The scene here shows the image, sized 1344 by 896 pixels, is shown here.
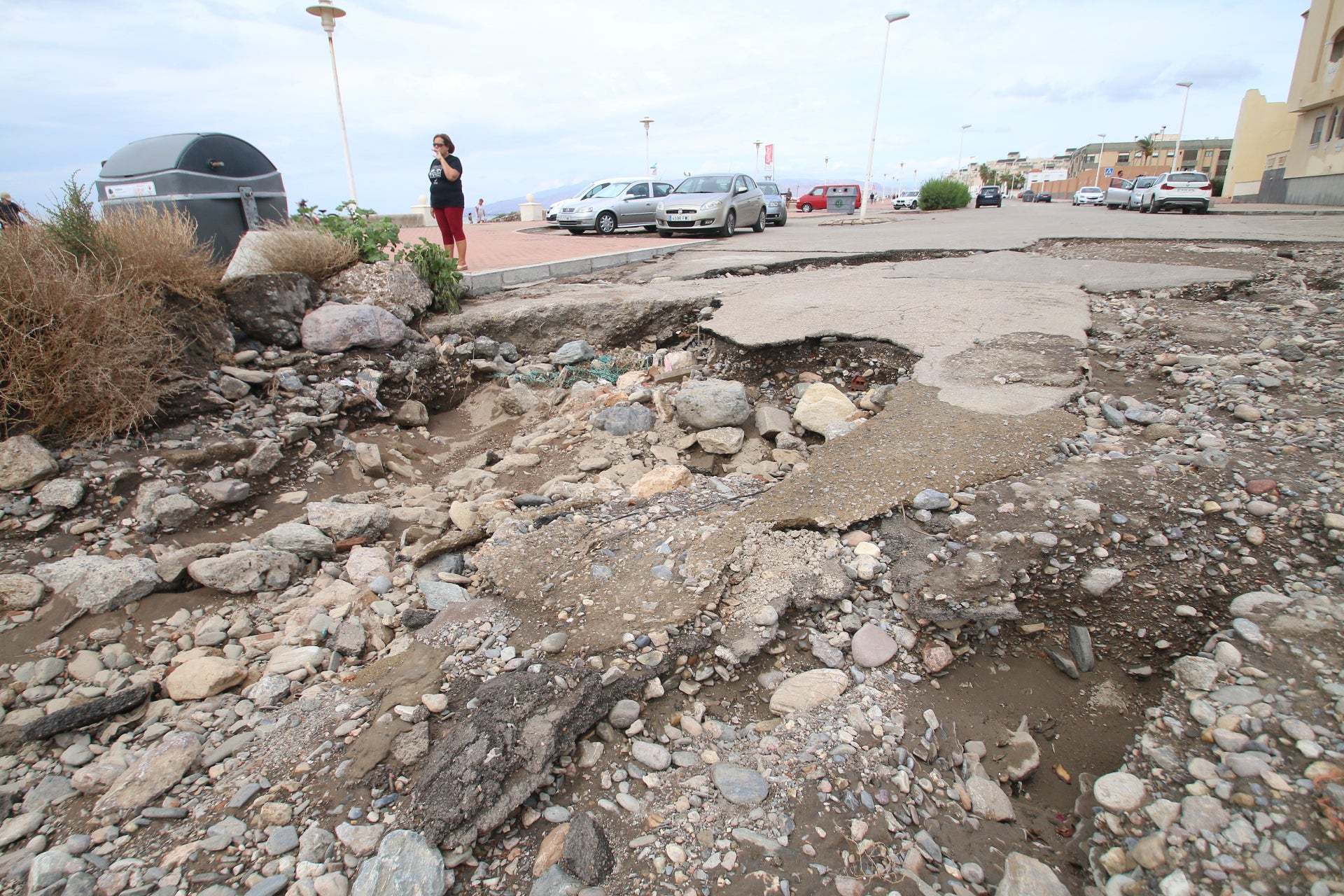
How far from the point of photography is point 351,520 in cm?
327

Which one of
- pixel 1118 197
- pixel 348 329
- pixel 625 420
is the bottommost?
pixel 625 420

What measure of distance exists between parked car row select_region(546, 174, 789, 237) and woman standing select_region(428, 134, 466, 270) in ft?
21.0

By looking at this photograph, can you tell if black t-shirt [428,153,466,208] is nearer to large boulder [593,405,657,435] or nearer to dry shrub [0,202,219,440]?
dry shrub [0,202,219,440]

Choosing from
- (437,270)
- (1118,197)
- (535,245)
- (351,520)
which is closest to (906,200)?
(1118,197)

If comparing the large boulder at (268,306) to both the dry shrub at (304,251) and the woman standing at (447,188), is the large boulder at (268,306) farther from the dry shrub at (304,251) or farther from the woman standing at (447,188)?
the woman standing at (447,188)

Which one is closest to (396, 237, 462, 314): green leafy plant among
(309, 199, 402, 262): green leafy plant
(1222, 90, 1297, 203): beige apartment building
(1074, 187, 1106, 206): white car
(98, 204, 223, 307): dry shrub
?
(309, 199, 402, 262): green leafy plant

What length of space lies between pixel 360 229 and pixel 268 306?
1480mm

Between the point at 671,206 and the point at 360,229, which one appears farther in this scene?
the point at 671,206

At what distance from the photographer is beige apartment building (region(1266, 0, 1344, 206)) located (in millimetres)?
22578

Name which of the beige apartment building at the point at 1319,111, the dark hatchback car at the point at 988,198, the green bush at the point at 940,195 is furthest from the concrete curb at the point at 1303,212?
the dark hatchback car at the point at 988,198

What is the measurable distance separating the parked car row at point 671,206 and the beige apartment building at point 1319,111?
20524 millimetres

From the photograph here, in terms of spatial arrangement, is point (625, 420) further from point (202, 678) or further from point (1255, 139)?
point (1255, 139)

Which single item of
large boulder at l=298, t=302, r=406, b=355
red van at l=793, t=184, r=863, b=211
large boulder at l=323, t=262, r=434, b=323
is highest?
red van at l=793, t=184, r=863, b=211

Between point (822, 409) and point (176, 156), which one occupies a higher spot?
point (176, 156)
